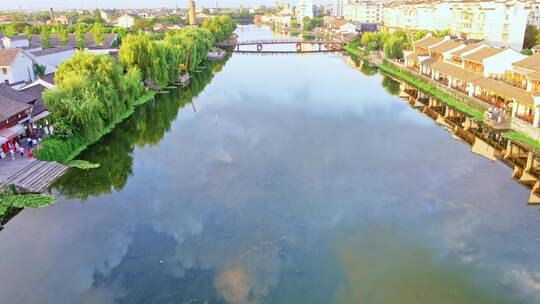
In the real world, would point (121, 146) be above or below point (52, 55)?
below

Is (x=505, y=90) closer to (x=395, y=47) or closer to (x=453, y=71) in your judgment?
(x=453, y=71)

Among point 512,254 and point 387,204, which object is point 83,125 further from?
point 512,254

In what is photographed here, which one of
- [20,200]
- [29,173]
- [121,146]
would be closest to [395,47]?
[121,146]

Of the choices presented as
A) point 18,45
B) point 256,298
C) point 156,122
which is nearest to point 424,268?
point 256,298

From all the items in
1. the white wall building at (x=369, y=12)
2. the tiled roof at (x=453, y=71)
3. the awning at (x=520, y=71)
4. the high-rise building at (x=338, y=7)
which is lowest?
the tiled roof at (x=453, y=71)

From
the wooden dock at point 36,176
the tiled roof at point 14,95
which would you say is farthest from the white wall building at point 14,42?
the wooden dock at point 36,176

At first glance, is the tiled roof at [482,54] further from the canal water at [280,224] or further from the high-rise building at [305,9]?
the high-rise building at [305,9]
